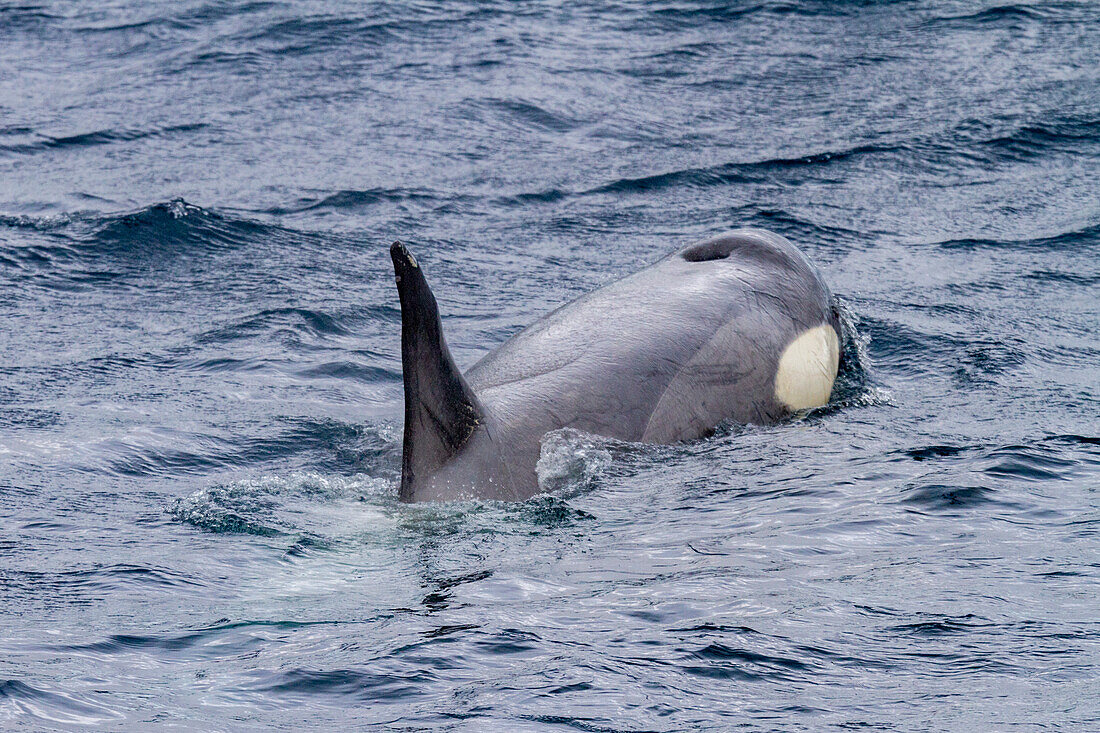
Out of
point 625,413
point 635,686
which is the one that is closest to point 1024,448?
point 625,413

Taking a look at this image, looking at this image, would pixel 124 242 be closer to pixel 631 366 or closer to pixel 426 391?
pixel 631 366

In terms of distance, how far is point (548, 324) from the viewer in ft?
29.5

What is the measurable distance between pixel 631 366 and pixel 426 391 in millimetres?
1706

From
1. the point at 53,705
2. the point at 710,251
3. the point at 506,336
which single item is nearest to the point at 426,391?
the point at 53,705

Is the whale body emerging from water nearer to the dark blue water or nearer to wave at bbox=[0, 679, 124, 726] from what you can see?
the dark blue water

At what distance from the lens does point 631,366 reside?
8258 millimetres

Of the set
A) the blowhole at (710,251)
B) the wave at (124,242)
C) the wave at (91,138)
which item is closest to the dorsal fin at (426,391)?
the blowhole at (710,251)

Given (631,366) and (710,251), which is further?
(710,251)

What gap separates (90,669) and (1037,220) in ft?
38.1

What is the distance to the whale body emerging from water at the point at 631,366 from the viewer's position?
7059 mm

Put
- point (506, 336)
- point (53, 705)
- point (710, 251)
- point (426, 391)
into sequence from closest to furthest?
point (53, 705)
point (426, 391)
point (710, 251)
point (506, 336)

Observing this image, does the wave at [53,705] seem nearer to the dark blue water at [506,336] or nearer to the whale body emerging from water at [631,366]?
the dark blue water at [506,336]

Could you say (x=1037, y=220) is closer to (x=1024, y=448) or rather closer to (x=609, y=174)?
(x=609, y=174)

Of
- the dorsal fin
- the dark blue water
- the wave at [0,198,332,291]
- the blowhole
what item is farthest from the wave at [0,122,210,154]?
the dorsal fin
